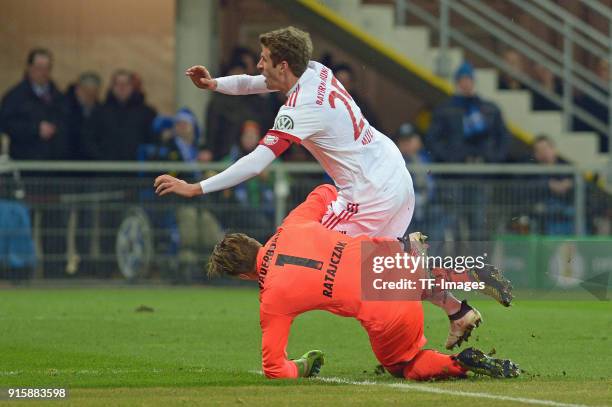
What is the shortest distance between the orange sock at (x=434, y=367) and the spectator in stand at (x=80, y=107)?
478 inches

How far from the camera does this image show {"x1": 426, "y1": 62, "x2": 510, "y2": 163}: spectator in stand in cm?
2036

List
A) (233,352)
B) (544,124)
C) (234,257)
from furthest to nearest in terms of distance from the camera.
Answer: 1. (544,124)
2. (233,352)
3. (234,257)

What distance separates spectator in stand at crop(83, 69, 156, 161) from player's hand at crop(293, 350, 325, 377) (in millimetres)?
11292

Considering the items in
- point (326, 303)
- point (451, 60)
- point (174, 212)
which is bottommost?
point (326, 303)

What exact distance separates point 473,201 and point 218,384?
11107 mm

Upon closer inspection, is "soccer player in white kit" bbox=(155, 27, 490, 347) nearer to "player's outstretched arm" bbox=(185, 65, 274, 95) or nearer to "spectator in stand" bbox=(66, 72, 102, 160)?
"player's outstretched arm" bbox=(185, 65, 274, 95)

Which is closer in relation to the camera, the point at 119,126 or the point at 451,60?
the point at 119,126

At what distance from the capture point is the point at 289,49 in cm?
981

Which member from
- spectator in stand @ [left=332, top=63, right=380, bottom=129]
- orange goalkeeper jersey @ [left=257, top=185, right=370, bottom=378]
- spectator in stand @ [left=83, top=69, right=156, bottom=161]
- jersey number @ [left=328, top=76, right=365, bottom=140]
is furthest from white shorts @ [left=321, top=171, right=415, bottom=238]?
spectator in stand @ [left=83, top=69, right=156, bottom=161]

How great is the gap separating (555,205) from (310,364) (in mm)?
10995

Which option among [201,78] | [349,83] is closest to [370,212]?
[201,78]

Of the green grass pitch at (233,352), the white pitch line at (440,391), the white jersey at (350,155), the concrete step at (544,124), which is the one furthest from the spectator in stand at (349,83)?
the white pitch line at (440,391)

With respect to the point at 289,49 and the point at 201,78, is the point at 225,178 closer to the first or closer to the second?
the point at 289,49

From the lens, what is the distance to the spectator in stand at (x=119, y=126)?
2080 cm
